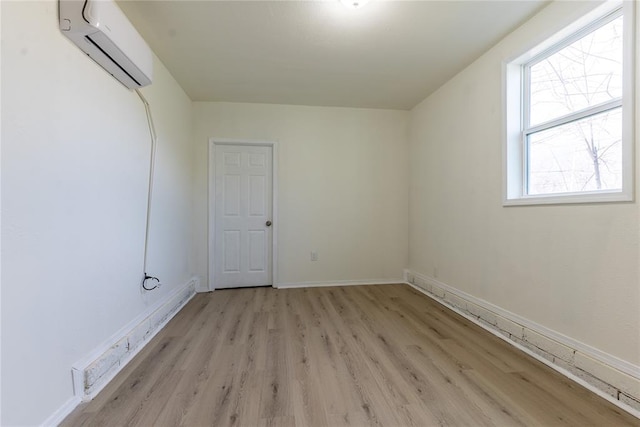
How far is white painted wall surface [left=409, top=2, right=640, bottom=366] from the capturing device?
1542mm

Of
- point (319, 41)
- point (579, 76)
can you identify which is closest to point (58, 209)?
point (319, 41)

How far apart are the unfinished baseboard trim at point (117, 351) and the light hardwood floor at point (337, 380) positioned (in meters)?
0.07

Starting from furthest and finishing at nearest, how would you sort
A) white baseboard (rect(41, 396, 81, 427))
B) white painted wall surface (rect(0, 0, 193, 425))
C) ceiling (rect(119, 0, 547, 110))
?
1. ceiling (rect(119, 0, 547, 110))
2. white baseboard (rect(41, 396, 81, 427))
3. white painted wall surface (rect(0, 0, 193, 425))

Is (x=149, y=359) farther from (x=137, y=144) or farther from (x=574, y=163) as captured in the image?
(x=574, y=163)

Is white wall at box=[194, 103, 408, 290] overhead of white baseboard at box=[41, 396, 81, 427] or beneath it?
overhead

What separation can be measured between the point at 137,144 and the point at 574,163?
3222mm

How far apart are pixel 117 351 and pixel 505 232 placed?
305 centimetres

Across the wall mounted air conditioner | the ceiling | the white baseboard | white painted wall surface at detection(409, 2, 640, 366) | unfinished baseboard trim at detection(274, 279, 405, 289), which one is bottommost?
the white baseboard

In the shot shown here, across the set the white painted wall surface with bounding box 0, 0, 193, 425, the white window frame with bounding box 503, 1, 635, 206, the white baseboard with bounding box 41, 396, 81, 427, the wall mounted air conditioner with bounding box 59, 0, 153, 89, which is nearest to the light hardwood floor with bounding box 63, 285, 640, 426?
the white baseboard with bounding box 41, 396, 81, 427

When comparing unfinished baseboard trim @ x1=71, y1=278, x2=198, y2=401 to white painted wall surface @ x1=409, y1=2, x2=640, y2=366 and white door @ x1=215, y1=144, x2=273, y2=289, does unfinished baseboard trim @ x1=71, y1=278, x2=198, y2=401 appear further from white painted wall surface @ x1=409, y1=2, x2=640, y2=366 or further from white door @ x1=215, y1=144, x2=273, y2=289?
white painted wall surface @ x1=409, y1=2, x2=640, y2=366

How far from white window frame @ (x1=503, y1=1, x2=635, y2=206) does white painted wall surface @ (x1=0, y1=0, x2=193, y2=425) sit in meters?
2.99

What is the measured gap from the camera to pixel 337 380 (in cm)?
166

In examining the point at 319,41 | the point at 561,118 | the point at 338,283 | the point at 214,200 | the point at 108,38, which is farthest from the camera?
the point at 338,283

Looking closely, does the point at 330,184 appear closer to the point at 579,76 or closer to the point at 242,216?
the point at 242,216
